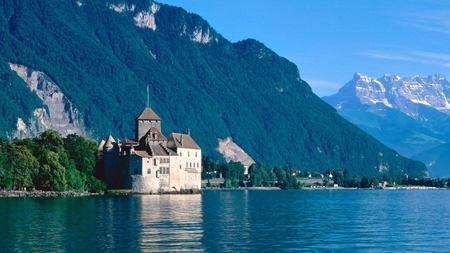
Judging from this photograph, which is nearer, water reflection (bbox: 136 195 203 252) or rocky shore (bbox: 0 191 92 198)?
water reflection (bbox: 136 195 203 252)

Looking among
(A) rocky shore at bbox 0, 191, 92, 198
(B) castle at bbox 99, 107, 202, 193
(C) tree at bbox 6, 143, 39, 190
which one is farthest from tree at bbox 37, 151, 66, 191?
(B) castle at bbox 99, 107, 202, 193

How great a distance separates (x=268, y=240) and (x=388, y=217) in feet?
90.4

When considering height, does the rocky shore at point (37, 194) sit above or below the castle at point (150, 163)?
below

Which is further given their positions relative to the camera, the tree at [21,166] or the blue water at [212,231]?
the tree at [21,166]

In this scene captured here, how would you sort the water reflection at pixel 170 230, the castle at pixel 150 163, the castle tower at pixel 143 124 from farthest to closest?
the castle tower at pixel 143 124, the castle at pixel 150 163, the water reflection at pixel 170 230

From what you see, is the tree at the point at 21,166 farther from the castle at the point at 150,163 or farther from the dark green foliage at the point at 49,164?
the castle at the point at 150,163

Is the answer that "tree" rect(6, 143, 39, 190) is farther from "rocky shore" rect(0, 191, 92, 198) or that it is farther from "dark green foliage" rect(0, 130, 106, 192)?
"rocky shore" rect(0, 191, 92, 198)

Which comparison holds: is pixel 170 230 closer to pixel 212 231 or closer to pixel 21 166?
pixel 212 231

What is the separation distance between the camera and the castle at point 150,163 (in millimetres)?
130250

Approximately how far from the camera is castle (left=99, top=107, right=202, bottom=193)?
130 meters

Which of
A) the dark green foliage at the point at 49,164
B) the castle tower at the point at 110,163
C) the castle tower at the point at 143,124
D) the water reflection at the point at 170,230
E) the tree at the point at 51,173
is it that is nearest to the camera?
the water reflection at the point at 170,230

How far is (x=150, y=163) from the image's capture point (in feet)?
431

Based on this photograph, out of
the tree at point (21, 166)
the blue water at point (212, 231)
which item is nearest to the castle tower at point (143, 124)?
the tree at point (21, 166)

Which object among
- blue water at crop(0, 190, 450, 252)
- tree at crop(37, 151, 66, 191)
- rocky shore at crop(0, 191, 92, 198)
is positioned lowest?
blue water at crop(0, 190, 450, 252)
